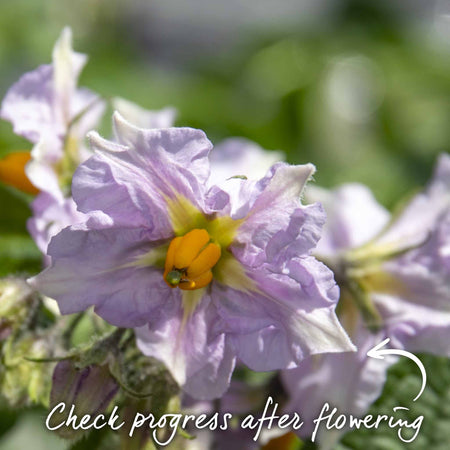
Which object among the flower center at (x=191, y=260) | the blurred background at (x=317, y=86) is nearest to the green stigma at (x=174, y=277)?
the flower center at (x=191, y=260)

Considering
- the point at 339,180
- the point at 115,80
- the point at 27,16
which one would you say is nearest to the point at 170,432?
the point at 339,180

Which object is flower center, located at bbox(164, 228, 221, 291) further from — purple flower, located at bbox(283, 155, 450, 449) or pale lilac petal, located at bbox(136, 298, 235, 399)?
purple flower, located at bbox(283, 155, 450, 449)

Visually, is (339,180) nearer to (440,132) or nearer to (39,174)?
(440,132)

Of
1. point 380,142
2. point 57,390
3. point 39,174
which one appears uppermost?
point 39,174

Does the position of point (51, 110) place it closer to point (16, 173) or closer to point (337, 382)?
point (16, 173)

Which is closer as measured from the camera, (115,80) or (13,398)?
(13,398)

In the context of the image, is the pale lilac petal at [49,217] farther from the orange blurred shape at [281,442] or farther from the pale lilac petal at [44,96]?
the orange blurred shape at [281,442]

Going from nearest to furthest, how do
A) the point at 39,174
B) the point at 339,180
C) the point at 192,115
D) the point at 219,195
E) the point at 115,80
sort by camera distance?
the point at 219,195 → the point at 39,174 → the point at 339,180 → the point at 192,115 → the point at 115,80
